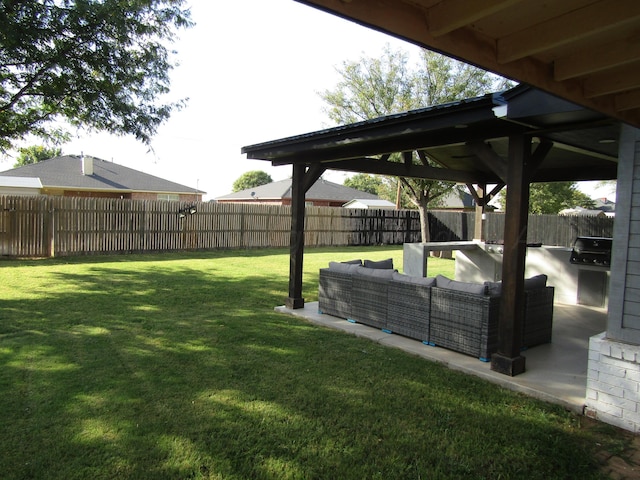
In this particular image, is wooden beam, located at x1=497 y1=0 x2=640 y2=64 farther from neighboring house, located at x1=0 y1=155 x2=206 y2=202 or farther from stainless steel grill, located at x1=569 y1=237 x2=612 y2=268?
neighboring house, located at x1=0 y1=155 x2=206 y2=202

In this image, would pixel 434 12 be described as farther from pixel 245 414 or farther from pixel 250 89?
pixel 250 89

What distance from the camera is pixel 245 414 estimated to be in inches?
122

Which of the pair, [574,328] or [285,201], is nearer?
[574,328]

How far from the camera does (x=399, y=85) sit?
1970 cm

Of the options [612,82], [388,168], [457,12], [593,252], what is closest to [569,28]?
[457,12]

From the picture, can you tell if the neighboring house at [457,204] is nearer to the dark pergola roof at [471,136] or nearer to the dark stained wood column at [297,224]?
the dark pergola roof at [471,136]

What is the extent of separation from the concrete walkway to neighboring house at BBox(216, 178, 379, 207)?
22826 mm

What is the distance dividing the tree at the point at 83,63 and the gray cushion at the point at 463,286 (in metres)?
6.74

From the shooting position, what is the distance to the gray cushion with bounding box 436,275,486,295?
14.4 ft

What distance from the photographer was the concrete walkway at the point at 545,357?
11.9ft

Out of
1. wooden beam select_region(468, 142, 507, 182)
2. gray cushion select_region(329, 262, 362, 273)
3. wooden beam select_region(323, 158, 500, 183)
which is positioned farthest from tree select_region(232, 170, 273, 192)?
wooden beam select_region(468, 142, 507, 182)

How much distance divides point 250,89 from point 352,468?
67.7 feet

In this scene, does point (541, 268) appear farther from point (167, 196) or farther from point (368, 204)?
point (368, 204)

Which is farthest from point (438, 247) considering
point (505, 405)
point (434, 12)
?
point (434, 12)
